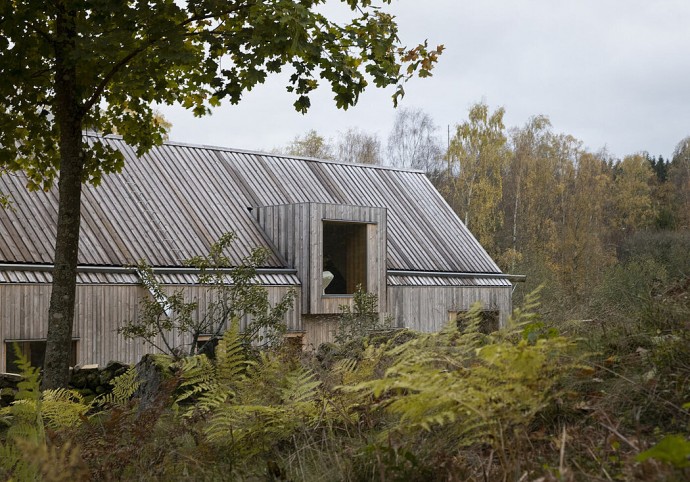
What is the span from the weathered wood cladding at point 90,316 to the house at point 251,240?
2 centimetres

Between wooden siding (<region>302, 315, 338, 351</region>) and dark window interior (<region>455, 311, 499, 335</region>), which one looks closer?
dark window interior (<region>455, 311, 499, 335</region>)

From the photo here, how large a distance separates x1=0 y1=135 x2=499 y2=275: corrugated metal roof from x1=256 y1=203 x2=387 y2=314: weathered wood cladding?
0.39 m

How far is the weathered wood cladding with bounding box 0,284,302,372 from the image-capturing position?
657 inches

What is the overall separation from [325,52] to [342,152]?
175ft

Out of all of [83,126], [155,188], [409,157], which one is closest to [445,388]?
[83,126]

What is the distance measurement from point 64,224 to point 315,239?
1316cm

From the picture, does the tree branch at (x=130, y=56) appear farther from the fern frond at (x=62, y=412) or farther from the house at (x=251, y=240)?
the house at (x=251, y=240)

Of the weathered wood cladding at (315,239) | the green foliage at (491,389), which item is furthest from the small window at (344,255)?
the green foliage at (491,389)

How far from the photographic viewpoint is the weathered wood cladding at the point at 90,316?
16.7m

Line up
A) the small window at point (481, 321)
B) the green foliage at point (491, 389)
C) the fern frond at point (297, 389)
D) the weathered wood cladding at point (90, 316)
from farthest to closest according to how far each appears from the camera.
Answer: the weathered wood cladding at point (90, 316) → the small window at point (481, 321) → the fern frond at point (297, 389) → the green foliage at point (491, 389)

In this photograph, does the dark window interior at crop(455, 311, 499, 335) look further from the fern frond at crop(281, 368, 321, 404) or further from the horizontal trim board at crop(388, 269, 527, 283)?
the horizontal trim board at crop(388, 269, 527, 283)

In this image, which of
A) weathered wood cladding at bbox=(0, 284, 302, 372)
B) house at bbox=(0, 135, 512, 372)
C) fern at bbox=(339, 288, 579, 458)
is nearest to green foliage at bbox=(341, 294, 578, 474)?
fern at bbox=(339, 288, 579, 458)

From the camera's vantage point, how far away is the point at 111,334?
1791 cm

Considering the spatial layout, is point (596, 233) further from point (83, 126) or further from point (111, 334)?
point (83, 126)
